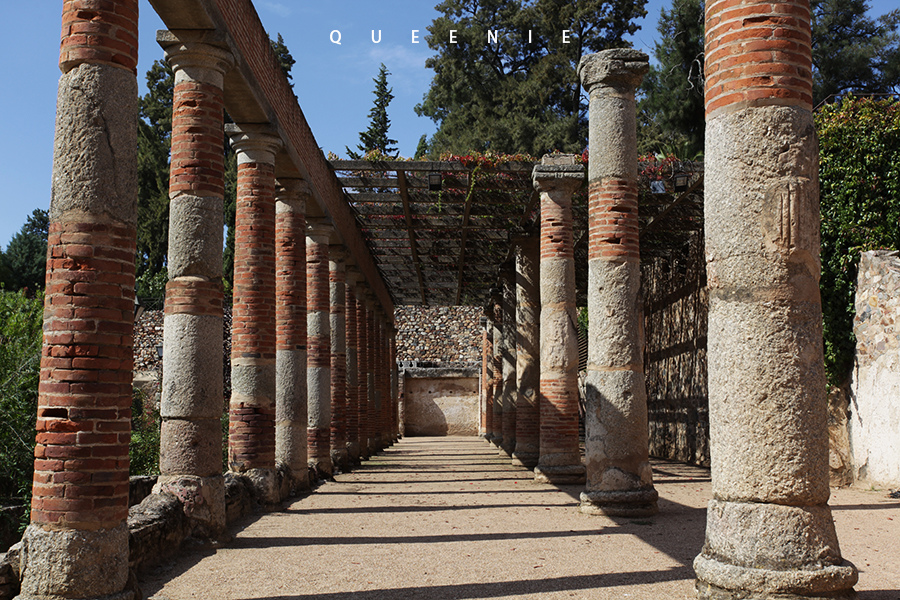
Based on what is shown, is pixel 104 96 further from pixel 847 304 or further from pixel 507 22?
pixel 507 22

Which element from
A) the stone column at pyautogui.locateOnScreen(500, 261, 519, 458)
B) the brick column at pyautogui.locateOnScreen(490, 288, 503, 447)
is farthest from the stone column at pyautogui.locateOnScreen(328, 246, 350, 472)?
the brick column at pyautogui.locateOnScreen(490, 288, 503, 447)

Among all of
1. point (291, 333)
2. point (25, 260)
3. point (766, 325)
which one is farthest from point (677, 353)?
point (25, 260)

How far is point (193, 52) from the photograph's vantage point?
25.0 feet

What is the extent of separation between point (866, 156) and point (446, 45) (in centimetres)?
2394

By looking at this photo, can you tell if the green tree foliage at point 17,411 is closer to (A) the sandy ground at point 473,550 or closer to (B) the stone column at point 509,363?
(A) the sandy ground at point 473,550

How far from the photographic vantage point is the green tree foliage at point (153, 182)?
1180 inches

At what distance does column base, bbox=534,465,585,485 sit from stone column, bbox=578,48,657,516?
11.1ft

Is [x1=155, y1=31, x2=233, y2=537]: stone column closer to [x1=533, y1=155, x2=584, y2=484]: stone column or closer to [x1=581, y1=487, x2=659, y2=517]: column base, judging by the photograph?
[x1=581, y1=487, x2=659, y2=517]: column base

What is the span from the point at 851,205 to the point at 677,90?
14.7 metres

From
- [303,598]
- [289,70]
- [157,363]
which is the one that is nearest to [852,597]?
[303,598]

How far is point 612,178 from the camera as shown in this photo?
905 cm

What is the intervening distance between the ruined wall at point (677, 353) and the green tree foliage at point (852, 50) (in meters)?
10.5

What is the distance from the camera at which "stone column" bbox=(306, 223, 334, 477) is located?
13.5 metres

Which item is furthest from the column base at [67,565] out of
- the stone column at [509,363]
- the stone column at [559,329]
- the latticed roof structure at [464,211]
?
the stone column at [509,363]
